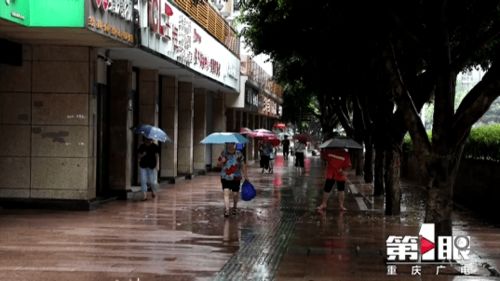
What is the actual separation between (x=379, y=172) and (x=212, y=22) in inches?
349

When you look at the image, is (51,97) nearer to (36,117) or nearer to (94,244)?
(36,117)

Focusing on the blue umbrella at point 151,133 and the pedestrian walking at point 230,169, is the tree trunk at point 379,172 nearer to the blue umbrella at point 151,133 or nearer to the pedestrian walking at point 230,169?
the pedestrian walking at point 230,169

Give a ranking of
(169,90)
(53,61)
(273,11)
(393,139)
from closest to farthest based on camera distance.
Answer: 1. (53,61)
2. (393,139)
3. (273,11)
4. (169,90)

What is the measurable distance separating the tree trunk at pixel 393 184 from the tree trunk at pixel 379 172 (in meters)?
2.87

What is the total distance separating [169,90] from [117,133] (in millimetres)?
5601

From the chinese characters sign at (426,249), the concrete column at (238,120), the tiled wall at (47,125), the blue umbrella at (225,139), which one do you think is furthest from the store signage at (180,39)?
the concrete column at (238,120)

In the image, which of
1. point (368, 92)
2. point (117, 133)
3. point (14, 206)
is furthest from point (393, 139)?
point (14, 206)

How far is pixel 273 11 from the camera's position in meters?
17.4

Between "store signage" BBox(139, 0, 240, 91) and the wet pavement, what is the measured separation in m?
3.95

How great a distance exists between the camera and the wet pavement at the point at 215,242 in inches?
334

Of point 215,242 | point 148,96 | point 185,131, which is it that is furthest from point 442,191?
point 185,131

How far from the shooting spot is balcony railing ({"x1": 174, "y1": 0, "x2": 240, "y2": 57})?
19878 millimetres

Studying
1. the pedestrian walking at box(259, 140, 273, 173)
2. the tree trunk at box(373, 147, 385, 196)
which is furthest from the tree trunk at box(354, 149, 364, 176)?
the tree trunk at box(373, 147, 385, 196)

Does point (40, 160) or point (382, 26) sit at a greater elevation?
point (382, 26)
